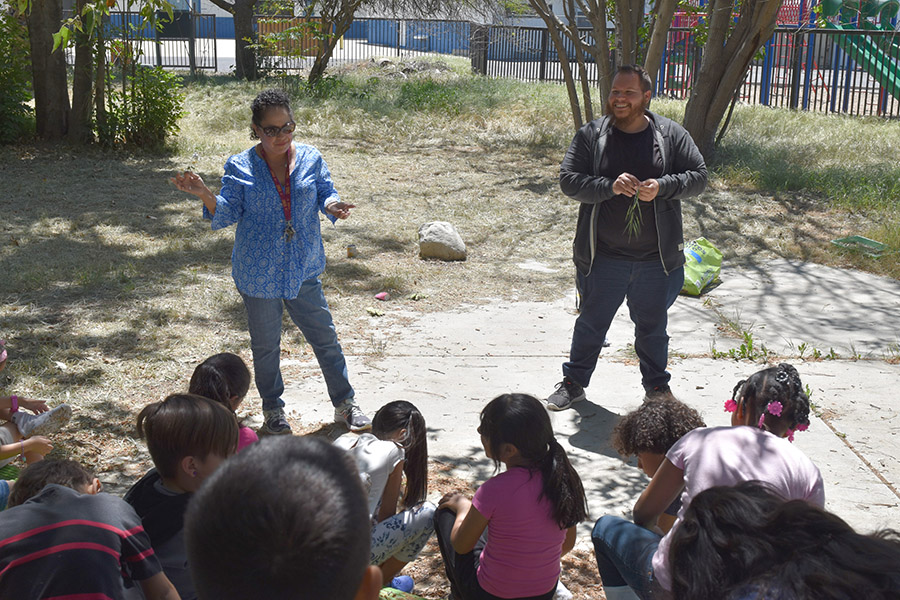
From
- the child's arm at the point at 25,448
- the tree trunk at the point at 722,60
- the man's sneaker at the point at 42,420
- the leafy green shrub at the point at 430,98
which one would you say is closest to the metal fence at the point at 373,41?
the leafy green shrub at the point at 430,98

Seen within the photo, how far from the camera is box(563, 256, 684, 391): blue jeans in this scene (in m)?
4.55

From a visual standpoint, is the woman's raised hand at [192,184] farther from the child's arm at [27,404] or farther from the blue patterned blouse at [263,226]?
the child's arm at [27,404]

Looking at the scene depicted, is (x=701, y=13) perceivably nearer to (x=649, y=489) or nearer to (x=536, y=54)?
(x=536, y=54)

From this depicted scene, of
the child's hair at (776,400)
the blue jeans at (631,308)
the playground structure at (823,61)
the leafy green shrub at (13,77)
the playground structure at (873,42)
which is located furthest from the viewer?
the playground structure at (873,42)

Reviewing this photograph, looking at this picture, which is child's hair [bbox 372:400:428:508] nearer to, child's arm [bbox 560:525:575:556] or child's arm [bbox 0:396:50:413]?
child's arm [bbox 560:525:575:556]

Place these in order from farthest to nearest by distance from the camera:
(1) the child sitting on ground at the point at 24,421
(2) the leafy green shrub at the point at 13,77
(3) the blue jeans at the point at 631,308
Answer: (2) the leafy green shrub at the point at 13,77 → (3) the blue jeans at the point at 631,308 → (1) the child sitting on ground at the point at 24,421

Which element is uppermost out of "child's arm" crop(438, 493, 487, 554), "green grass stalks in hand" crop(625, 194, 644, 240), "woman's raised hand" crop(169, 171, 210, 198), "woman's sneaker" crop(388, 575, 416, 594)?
"woman's raised hand" crop(169, 171, 210, 198)

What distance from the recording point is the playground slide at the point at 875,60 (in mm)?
16984

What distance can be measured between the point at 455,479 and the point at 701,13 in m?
11.7

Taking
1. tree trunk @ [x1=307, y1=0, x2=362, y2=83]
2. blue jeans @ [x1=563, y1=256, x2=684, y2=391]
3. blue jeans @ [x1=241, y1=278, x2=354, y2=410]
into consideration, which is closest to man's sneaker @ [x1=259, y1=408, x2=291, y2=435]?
blue jeans @ [x1=241, y1=278, x2=354, y2=410]

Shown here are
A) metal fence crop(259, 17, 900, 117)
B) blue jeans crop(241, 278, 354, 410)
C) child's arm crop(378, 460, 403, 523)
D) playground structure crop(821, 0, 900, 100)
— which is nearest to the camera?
child's arm crop(378, 460, 403, 523)

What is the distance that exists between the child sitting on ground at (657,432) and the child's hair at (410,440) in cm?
76

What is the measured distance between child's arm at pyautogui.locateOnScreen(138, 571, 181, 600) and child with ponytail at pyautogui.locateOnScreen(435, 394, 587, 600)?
1.09 m

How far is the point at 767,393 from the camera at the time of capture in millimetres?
3023
